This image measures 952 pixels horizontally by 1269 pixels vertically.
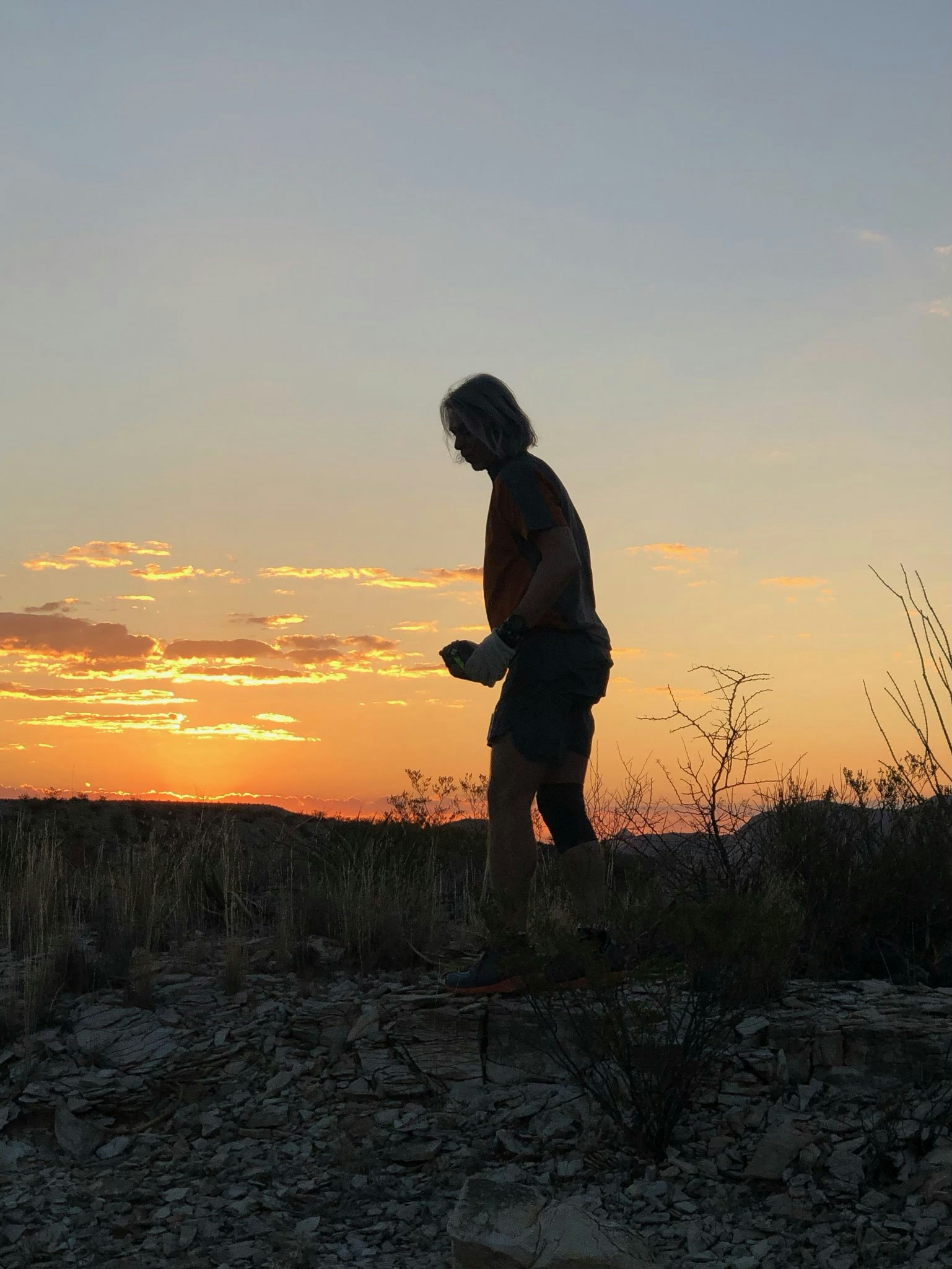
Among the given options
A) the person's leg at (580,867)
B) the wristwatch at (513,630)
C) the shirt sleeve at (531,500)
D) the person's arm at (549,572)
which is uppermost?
the shirt sleeve at (531,500)

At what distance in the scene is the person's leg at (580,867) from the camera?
487cm

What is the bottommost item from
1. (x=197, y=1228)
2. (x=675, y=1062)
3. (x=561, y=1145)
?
(x=197, y=1228)

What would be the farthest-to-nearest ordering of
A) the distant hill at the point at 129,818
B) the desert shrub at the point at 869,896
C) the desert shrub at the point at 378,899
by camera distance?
the distant hill at the point at 129,818
the desert shrub at the point at 378,899
the desert shrub at the point at 869,896

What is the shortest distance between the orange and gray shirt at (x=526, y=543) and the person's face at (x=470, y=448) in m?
0.05

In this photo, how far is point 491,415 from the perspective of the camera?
4.93 m

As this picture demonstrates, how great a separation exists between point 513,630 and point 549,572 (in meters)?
0.28

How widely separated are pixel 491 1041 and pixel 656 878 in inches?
66.2

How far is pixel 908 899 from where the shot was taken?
6.02m

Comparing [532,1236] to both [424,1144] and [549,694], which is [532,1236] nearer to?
[424,1144]

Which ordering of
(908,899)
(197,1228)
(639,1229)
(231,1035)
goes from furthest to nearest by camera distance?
(908,899) < (231,1035) < (197,1228) < (639,1229)

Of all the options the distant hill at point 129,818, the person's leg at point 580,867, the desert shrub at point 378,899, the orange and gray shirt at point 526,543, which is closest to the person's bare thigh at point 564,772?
the person's leg at point 580,867

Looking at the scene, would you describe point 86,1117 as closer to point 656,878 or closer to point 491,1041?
point 491,1041

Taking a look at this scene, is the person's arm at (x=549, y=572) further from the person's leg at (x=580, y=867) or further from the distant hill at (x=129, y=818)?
the distant hill at (x=129, y=818)

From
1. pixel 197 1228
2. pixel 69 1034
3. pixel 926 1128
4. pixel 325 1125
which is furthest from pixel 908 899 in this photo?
pixel 69 1034
